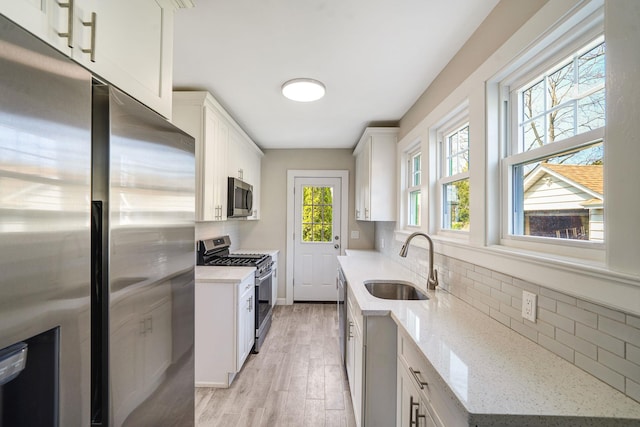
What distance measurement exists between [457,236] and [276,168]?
315cm

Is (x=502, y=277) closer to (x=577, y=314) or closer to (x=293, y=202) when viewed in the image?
(x=577, y=314)

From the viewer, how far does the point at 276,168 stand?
4.45 metres

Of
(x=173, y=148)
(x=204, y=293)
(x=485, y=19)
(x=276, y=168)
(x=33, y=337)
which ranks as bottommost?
(x=204, y=293)

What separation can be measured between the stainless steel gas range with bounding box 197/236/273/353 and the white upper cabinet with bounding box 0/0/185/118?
186 cm

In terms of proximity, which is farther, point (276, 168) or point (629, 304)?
point (276, 168)

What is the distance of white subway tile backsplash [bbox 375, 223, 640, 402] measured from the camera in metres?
0.76

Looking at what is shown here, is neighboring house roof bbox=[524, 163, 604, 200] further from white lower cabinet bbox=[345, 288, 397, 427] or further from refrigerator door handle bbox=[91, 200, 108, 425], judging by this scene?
refrigerator door handle bbox=[91, 200, 108, 425]

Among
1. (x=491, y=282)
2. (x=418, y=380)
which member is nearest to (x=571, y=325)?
(x=491, y=282)

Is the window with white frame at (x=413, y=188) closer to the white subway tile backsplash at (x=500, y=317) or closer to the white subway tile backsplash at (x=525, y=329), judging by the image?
the white subway tile backsplash at (x=500, y=317)

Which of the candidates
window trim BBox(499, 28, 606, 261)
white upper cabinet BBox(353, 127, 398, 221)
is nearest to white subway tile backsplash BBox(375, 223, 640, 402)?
window trim BBox(499, 28, 606, 261)

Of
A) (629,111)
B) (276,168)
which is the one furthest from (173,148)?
(276,168)

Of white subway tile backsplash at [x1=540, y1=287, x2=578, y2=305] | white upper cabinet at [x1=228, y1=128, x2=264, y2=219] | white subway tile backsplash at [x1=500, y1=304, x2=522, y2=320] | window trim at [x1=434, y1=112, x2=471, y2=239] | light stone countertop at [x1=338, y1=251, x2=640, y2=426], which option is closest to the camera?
light stone countertop at [x1=338, y1=251, x2=640, y2=426]

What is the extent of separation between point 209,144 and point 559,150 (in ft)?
7.55

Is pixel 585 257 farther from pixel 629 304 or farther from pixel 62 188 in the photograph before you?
pixel 62 188
